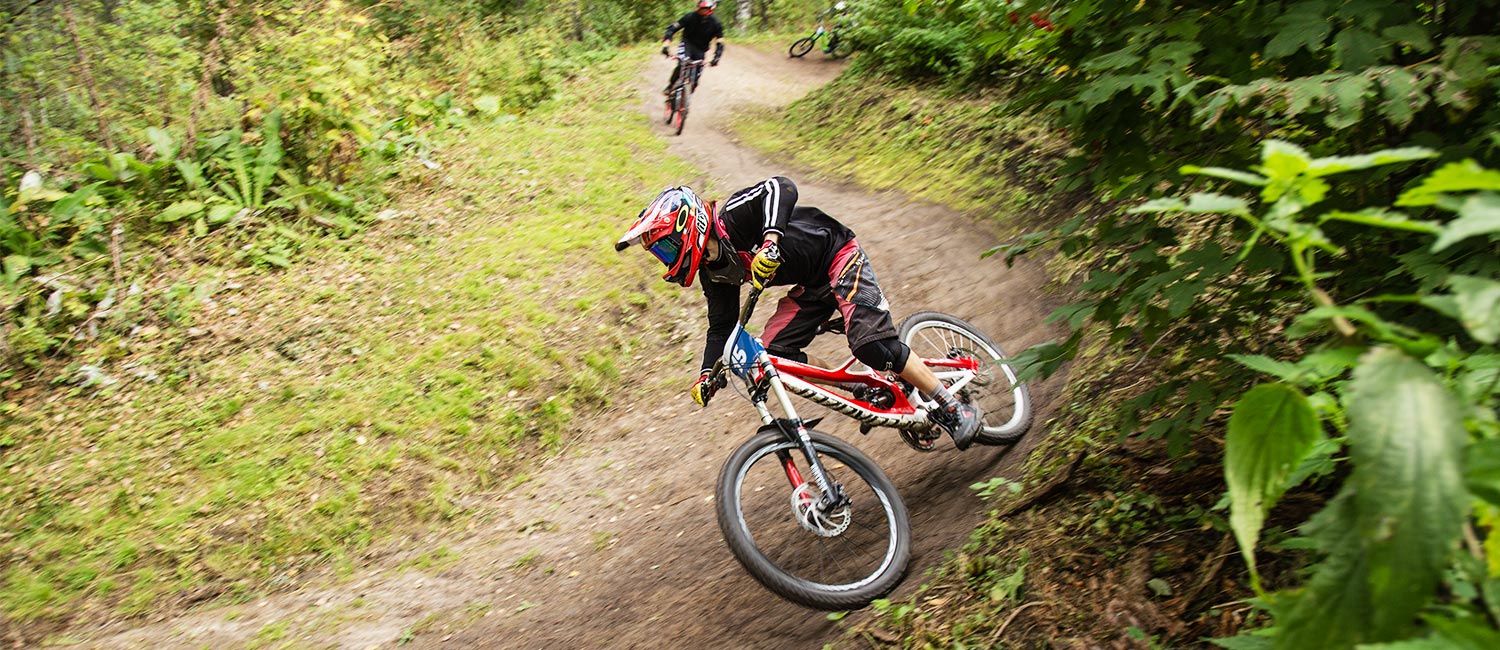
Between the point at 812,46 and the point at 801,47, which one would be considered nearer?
the point at 812,46

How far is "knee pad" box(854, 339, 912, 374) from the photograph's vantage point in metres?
5.07

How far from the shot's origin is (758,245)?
5062 millimetres

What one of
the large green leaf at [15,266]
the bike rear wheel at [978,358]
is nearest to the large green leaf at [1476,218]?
the bike rear wheel at [978,358]

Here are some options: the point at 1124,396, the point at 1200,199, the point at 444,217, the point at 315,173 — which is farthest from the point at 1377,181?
the point at 315,173

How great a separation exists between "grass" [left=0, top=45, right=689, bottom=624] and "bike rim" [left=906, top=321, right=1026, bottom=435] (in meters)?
3.83

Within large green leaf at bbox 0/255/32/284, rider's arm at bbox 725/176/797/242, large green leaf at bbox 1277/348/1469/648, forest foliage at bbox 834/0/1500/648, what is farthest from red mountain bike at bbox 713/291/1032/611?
large green leaf at bbox 0/255/32/284

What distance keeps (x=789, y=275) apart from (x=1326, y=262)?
294 centimetres

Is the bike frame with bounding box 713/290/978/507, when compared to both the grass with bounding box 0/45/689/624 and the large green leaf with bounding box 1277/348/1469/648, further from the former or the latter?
the grass with bounding box 0/45/689/624

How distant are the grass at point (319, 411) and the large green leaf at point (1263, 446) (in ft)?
23.3

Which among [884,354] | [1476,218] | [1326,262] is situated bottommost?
[884,354]

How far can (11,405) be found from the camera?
8.48 metres

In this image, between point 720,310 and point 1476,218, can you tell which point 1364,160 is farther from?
point 720,310

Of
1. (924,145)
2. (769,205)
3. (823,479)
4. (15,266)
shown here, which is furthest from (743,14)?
(823,479)

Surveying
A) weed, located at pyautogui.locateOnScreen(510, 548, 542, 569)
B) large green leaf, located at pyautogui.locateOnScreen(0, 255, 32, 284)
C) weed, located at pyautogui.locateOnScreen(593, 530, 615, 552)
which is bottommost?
weed, located at pyautogui.locateOnScreen(510, 548, 542, 569)
